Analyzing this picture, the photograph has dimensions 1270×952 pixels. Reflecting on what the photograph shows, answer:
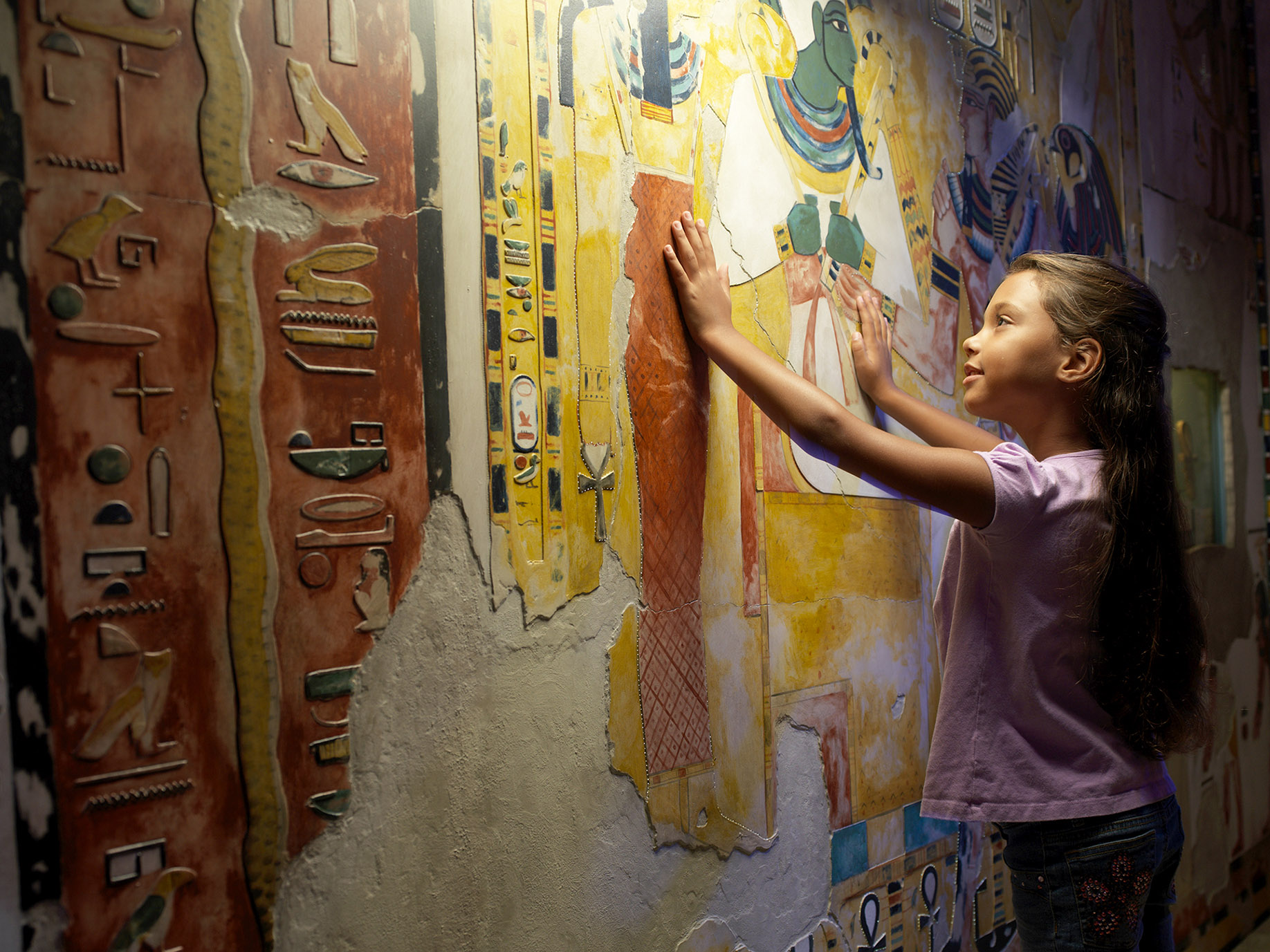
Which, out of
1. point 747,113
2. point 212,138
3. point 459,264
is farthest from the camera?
point 747,113

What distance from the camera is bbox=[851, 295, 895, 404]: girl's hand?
1890mm

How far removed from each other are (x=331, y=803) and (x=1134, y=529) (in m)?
1.23

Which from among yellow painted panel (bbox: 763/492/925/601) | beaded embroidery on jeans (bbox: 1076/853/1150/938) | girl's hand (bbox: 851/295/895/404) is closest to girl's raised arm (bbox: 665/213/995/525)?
yellow painted panel (bbox: 763/492/925/601)

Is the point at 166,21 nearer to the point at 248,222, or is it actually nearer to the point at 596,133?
the point at 248,222

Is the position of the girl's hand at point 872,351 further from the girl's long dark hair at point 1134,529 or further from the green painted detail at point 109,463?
the green painted detail at point 109,463

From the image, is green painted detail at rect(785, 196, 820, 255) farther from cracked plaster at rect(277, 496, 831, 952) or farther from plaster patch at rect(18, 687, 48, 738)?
plaster patch at rect(18, 687, 48, 738)

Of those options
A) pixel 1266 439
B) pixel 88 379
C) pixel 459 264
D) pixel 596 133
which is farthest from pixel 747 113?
pixel 1266 439

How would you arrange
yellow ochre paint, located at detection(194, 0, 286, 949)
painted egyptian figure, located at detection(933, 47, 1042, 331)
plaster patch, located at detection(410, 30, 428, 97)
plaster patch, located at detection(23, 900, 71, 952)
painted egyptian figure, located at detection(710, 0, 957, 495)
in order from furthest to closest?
1. painted egyptian figure, located at detection(933, 47, 1042, 331)
2. painted egyptian figure, located at detection(710, 0, 957, 495)
3. plaster patch, located at detection(410, 30, 428, 97)
4. yellow ochre paint, located at detection(194, 0, 286, 949)
5. plaster patch, located at detection(23, 900, 71, 952)

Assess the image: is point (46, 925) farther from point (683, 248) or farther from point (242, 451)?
point (683, 248)

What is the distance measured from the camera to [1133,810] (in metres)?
1.37

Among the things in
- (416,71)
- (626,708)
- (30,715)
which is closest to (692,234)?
(416,71)

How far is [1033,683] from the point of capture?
1374 mm

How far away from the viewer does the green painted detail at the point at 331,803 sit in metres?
1.11

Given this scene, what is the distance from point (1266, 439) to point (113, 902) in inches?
164
